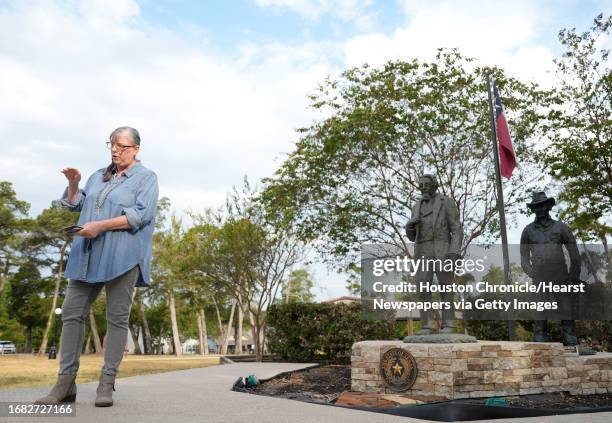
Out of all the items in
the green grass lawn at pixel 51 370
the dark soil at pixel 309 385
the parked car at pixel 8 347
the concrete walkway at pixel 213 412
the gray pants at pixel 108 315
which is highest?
the gray pants at pixel 108 315

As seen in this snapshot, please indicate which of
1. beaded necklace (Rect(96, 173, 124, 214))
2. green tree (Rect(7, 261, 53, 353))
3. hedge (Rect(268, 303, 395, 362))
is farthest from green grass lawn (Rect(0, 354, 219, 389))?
green tree (Rect(7, 261, 53, 353))

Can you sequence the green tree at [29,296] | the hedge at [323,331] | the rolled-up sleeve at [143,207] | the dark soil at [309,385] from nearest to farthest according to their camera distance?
the rolled-up sleeve at [143,207]
the dark soil at [309,385]
the hedge at [323,331]
the green tree at [29,296]

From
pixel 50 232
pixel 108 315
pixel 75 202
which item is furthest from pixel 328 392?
pixel 50 232

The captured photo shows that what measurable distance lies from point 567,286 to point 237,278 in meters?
12.3

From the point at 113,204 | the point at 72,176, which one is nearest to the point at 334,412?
the point at 113,204

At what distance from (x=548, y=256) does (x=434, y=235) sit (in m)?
2.18

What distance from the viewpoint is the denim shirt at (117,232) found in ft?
11.5

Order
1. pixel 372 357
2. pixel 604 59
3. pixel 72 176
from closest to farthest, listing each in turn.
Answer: pixel 72 176 → pixel 372 357 → pixel 604 59

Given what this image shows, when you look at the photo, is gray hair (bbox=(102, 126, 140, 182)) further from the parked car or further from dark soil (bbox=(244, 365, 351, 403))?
the parked car

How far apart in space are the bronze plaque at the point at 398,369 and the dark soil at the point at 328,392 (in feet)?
2.54

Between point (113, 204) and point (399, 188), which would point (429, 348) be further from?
point (399, 188)

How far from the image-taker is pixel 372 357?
7.35 metres

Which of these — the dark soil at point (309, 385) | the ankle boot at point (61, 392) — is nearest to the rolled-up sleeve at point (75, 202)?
the ankle boot at point (61, 392)

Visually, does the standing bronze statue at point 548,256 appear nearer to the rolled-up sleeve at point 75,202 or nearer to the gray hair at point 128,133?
the gray hair at point 128,133
